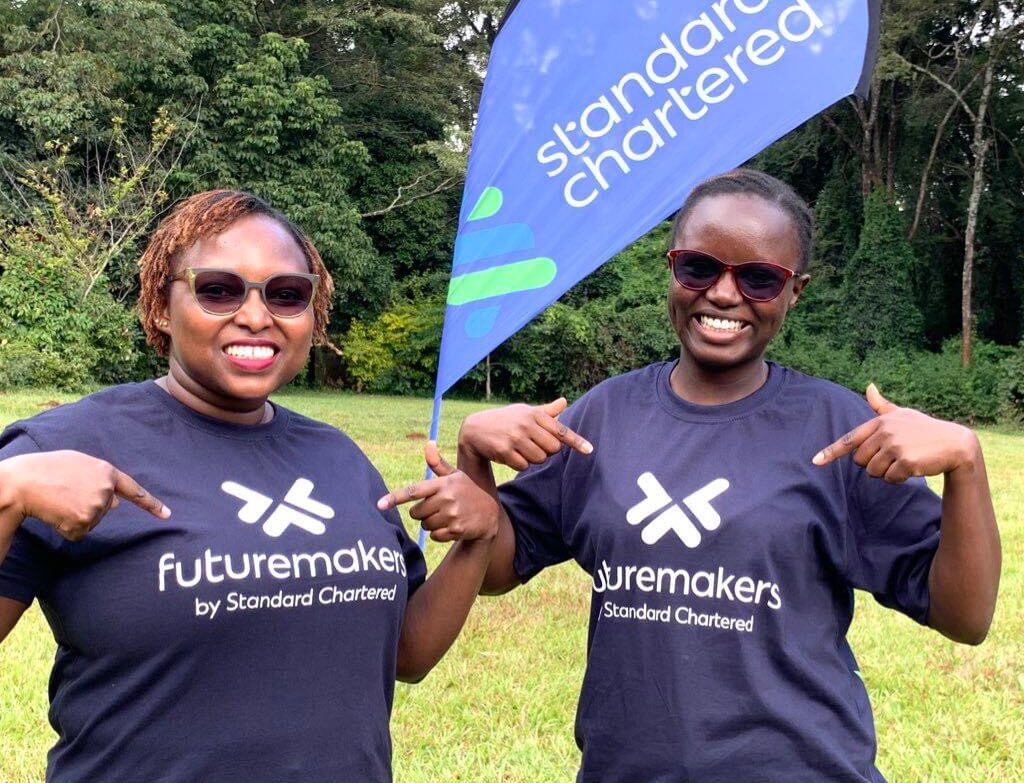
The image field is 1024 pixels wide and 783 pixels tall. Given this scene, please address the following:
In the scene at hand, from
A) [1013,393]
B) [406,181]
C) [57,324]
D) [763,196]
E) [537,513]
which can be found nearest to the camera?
[763,196]

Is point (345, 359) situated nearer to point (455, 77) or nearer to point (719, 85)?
point (455, 77)

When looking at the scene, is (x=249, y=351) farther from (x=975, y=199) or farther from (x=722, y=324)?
(x=975, y=199)

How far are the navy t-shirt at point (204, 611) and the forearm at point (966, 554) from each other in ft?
3.05

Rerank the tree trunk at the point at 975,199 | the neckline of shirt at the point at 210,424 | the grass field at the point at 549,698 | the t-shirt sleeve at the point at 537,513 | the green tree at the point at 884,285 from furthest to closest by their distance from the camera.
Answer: the green tree at the point at 884,285 → the tree trunk at the point at 975,199 → the grass field at the point at 549,698 → the t-shirt sleeve at the point at 537,513 → the neckline of shirt at the point at 210,424

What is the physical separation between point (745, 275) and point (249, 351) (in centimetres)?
89

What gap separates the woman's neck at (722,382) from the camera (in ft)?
6.14

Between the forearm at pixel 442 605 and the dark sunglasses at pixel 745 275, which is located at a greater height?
the dark sunglasses at pixel 745 275

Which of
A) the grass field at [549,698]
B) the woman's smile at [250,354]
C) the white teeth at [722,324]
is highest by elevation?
the white teeth at [722,324]

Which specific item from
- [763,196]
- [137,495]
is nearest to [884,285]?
[763,196]

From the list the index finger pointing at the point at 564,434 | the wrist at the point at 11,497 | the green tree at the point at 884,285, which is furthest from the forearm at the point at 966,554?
the green tree at the point at 884,285

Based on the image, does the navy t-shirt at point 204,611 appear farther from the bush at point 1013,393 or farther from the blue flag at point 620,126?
the bush at point 1013,393

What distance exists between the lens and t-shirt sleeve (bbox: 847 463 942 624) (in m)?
1.72

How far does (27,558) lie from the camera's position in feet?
4.94

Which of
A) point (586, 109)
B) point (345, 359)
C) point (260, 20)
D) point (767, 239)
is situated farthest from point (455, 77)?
point (767, 239)
